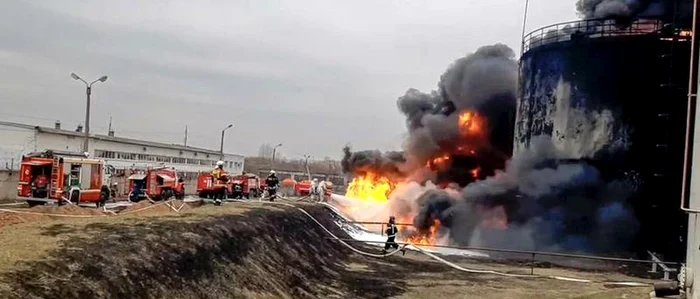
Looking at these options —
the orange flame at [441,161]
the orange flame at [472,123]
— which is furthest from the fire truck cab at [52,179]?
the orange flame at [472,123]

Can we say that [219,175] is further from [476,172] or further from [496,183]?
[476,172]

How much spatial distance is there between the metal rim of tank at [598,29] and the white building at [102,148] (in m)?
37.5

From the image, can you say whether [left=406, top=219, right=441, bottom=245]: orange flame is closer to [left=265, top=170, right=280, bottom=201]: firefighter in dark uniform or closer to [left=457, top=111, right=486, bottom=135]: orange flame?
[left=265, top=170, right=280, bottom=201]: firefighter in dark uniform

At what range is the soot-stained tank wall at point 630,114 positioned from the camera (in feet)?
86.7

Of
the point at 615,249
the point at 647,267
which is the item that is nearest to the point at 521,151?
the point at 615,249

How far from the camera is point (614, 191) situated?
95.8ft

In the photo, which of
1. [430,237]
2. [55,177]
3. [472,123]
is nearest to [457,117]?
[472,123]

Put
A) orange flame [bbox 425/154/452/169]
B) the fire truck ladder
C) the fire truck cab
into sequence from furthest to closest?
orange flame [bbox 425/154/452/169] < the fire truck ladder < the fire truck cab

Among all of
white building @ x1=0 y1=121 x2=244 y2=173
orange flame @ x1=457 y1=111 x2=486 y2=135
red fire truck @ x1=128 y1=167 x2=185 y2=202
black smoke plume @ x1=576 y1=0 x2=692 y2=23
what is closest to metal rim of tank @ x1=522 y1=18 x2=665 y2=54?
black smoke plume @ x1=576 y1=0 x2=692 y2=23

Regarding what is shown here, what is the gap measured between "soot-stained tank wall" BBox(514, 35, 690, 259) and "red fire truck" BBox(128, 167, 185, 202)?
824 inches

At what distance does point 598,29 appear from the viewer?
31.2 m

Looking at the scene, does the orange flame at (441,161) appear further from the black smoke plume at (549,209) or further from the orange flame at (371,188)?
the black smoke plume at (549,209)

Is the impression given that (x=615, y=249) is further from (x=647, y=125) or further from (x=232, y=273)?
(x=232, y=273)

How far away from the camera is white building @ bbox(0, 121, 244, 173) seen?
159 ft
